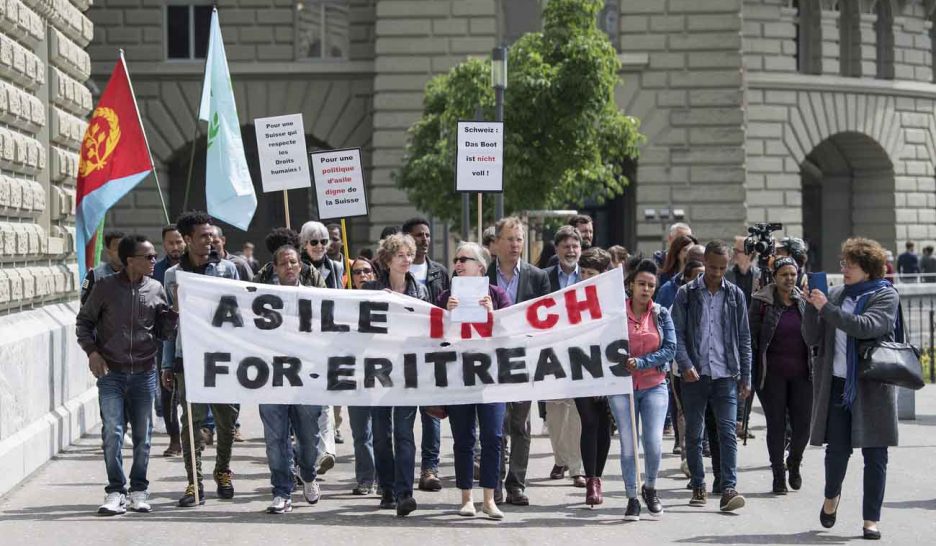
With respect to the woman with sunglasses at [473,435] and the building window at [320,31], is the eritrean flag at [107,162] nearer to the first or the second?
the woman with sunglasses at [473,435]

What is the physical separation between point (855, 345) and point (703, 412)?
1.57 m

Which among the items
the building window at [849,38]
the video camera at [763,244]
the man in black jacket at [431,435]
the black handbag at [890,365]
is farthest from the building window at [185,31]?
the black handbag at [890,365]

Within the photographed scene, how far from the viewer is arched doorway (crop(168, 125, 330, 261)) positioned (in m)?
34.0

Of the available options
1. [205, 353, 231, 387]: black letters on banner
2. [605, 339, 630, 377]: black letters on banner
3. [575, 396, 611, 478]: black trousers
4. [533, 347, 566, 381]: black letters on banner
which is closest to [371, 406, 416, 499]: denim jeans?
[533, 347, 566, 381]: black letters on banner

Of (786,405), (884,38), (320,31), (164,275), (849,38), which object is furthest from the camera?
(884,38)

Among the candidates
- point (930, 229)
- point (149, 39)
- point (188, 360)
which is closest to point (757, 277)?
point (188, 360)

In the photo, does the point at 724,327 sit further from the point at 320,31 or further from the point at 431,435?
the point at 320,31

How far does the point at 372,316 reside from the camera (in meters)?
10.9

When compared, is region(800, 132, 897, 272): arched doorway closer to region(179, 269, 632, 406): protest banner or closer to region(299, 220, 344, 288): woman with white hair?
region(299, 220, 344, 288): woman with white hair

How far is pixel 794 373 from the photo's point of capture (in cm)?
1183

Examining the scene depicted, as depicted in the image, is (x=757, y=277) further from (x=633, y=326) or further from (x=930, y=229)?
(x=930, y=229)

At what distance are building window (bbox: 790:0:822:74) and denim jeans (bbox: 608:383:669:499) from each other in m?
28.2

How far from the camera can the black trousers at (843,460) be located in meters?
9.80

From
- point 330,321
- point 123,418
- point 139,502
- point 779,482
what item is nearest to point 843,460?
point 779,482
